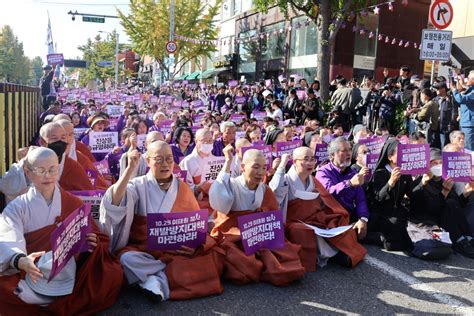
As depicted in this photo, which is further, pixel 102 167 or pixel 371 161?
pixel 102 167

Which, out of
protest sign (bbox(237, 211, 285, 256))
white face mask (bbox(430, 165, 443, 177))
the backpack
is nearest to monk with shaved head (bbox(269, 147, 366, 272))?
protest sign (bbox(237, 211, 285, 256))

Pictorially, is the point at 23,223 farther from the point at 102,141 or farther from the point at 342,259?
the point at 102,141

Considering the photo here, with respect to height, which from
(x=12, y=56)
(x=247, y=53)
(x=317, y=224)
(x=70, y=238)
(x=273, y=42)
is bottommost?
(x=317, y=224)

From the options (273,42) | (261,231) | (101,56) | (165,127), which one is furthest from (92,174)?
(101,56)

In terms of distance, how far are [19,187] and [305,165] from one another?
8.37ft

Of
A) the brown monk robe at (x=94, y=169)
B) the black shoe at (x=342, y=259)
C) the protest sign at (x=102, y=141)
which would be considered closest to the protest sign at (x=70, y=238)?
the brown monk robe at (x=94, y=169)

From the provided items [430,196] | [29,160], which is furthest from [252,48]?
[29,160]

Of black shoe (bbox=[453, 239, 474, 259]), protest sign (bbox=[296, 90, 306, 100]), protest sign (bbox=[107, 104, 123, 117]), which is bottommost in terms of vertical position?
black shoe (bbox=[453, 239, 474, 259])

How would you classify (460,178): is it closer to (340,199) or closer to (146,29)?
(340,199)

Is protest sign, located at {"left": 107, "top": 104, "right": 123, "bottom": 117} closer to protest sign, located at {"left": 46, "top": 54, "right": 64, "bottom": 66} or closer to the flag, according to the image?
protest sign, located at {"left": 46, "top": 54, "right": 64, "bottom": 66}

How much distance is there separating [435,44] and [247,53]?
72.2ft

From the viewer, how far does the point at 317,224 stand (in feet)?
15.5

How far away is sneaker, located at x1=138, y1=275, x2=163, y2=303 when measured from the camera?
3553 mm

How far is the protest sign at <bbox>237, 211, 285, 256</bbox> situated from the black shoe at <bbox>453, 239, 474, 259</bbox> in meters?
2.05
